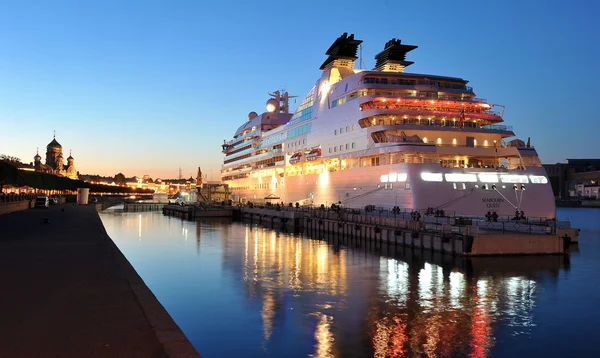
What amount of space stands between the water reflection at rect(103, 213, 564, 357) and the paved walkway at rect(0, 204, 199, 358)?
2.89 m

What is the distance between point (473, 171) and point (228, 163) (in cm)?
8417

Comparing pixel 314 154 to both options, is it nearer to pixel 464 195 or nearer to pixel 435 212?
pixel 464 195

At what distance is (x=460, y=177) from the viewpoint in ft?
149

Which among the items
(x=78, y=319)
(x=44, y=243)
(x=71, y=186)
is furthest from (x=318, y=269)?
(x=71, y=186)

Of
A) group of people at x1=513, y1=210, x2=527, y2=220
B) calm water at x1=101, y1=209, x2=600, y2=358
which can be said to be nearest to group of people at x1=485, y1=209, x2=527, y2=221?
group of people at x1=513, y1=210, x2=527, y2=220

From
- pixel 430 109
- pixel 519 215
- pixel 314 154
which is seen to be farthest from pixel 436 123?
pixel 314 154

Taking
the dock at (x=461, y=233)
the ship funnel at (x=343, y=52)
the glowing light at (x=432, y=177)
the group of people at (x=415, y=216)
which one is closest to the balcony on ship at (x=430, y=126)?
the glowing light at (x=432, y=177)

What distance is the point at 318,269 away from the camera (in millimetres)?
31625

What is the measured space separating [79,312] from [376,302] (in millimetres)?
12807

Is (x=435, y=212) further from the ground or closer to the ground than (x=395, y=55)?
closer to the ground

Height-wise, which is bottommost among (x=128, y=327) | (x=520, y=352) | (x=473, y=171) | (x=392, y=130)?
(x=520, y=352)

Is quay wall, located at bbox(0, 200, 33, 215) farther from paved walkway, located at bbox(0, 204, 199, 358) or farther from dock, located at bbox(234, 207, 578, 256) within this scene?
paved walkway, located at bbox(0, 204, 199, 358)

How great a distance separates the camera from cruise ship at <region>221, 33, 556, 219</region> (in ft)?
149

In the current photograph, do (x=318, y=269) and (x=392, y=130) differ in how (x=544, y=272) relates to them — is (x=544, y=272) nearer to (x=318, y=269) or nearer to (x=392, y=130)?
(x=318, y=269)
